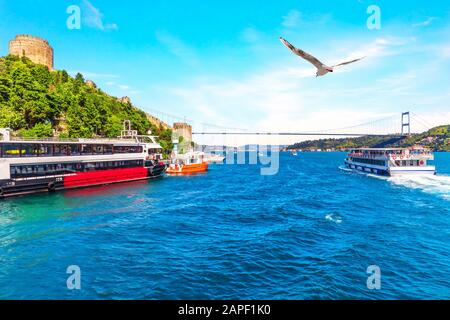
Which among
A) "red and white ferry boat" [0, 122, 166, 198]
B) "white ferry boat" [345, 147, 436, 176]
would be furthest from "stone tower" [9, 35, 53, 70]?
"white ferry boat" [345, 147, 436, 176]

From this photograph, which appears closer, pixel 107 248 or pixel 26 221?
pixel 107 248

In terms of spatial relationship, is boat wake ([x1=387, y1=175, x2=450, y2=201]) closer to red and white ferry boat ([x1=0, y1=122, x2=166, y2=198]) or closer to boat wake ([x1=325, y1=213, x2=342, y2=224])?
boat wake ([x1=325, y1=213, x2=342, y2=224])

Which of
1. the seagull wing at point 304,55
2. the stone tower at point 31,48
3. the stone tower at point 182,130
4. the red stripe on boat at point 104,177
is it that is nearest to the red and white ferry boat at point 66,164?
the red stripe on boat at point 104,177

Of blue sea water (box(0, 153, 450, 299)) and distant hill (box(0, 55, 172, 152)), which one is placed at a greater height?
distant hill (box(0, 55, 172, 152))

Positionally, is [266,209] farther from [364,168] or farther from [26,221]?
[364,168]

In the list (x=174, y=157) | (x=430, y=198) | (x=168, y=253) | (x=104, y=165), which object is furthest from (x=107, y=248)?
(x=174, y=157)

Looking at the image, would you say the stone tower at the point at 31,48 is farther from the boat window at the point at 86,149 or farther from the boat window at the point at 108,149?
the boat window at the point at 86,149
